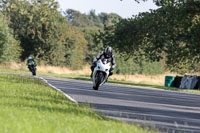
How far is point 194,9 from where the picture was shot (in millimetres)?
41500

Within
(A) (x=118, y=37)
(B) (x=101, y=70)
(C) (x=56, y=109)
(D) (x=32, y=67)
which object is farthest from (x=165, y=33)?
(C) (x=56, y=109)

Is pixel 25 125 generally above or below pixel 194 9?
below

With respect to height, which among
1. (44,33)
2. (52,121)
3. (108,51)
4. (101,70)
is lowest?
(52,121)

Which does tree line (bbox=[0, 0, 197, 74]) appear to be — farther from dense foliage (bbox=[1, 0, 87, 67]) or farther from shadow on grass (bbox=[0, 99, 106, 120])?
shadow on grass (bbox=[0, 99, 106, 120])

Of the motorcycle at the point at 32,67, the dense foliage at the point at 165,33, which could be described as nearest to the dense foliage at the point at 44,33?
the dense foliage at the point at 165,33

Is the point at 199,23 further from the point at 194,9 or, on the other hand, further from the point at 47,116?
the point at 47,116

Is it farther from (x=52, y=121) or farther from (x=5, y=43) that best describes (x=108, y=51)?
(x=5, y=43)

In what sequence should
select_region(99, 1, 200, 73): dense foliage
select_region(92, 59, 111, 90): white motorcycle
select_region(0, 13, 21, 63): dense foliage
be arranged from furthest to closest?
select_region(0, 13, 21, 63): dense foliage < select_region(99, 1, 200, 73): dense foliage < select_region(92, 59, 111, 90): white motorcycle

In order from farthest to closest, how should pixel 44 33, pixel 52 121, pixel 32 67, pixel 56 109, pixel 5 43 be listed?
1. pixel 44 33
2. pixel 5 43
3. pixel 32 67
4. pixel 56 109
5. pixel 52 121

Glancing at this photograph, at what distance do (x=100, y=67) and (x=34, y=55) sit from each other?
63.6 metres

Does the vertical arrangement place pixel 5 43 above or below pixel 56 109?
above

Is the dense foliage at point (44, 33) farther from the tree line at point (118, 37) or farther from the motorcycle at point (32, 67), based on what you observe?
the motorcycle at point (32, 67)

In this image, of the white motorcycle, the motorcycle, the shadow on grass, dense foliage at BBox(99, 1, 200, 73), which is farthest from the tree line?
the shadow on grass

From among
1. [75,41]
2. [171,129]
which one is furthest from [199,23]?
[75,41]
